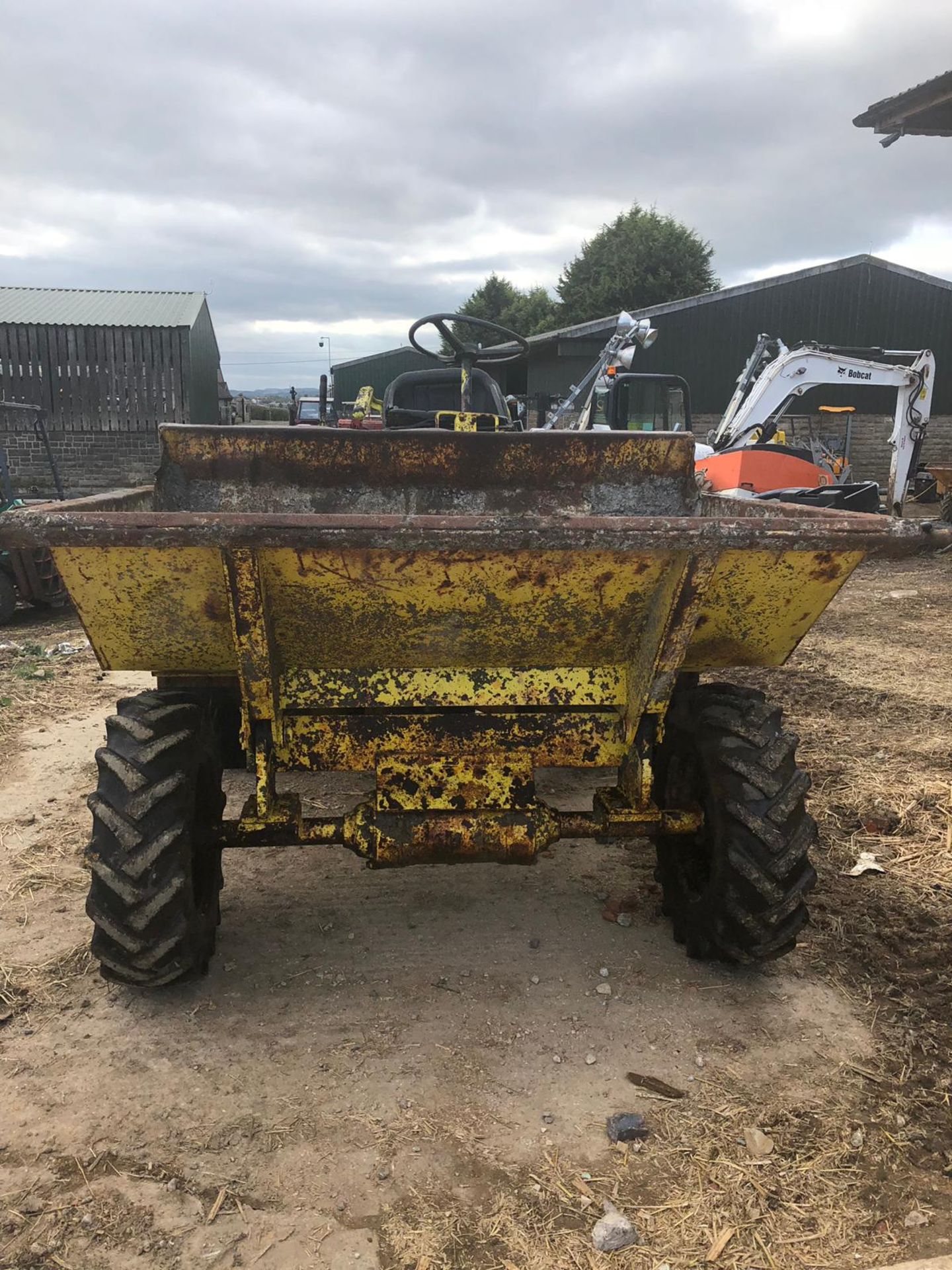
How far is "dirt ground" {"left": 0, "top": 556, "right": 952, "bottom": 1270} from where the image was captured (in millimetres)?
2084

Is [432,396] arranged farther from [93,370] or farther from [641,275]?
[641,275]

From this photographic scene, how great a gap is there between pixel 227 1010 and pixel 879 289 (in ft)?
73.4

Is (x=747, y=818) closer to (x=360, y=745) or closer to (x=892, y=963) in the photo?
(x=892, y=963)

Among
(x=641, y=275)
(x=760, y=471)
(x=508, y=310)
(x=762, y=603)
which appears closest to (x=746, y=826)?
(x=762, y=603)

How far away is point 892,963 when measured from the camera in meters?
3.12

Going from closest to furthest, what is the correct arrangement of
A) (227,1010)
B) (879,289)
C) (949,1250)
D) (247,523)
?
(949,1250)
(247,523)
(227,1010)
(879,289)

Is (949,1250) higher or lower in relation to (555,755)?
lower

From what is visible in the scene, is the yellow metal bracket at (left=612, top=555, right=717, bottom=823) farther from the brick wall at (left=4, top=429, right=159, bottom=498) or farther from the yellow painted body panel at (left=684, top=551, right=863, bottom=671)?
the brick wall at (left=4, top=429, right=159, bottom=498)

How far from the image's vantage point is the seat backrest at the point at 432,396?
596 centimetres

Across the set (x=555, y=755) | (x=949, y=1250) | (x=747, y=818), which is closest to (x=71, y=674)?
(x=555, y=755)

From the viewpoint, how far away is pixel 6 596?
8383 mm

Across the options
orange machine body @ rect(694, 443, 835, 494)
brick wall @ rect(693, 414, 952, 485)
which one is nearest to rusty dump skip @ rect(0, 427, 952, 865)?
orange machine body @ rect(694, 443, 835, 494)

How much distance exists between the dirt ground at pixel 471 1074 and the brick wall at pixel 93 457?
1393 cm

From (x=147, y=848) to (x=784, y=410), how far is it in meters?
11.3
